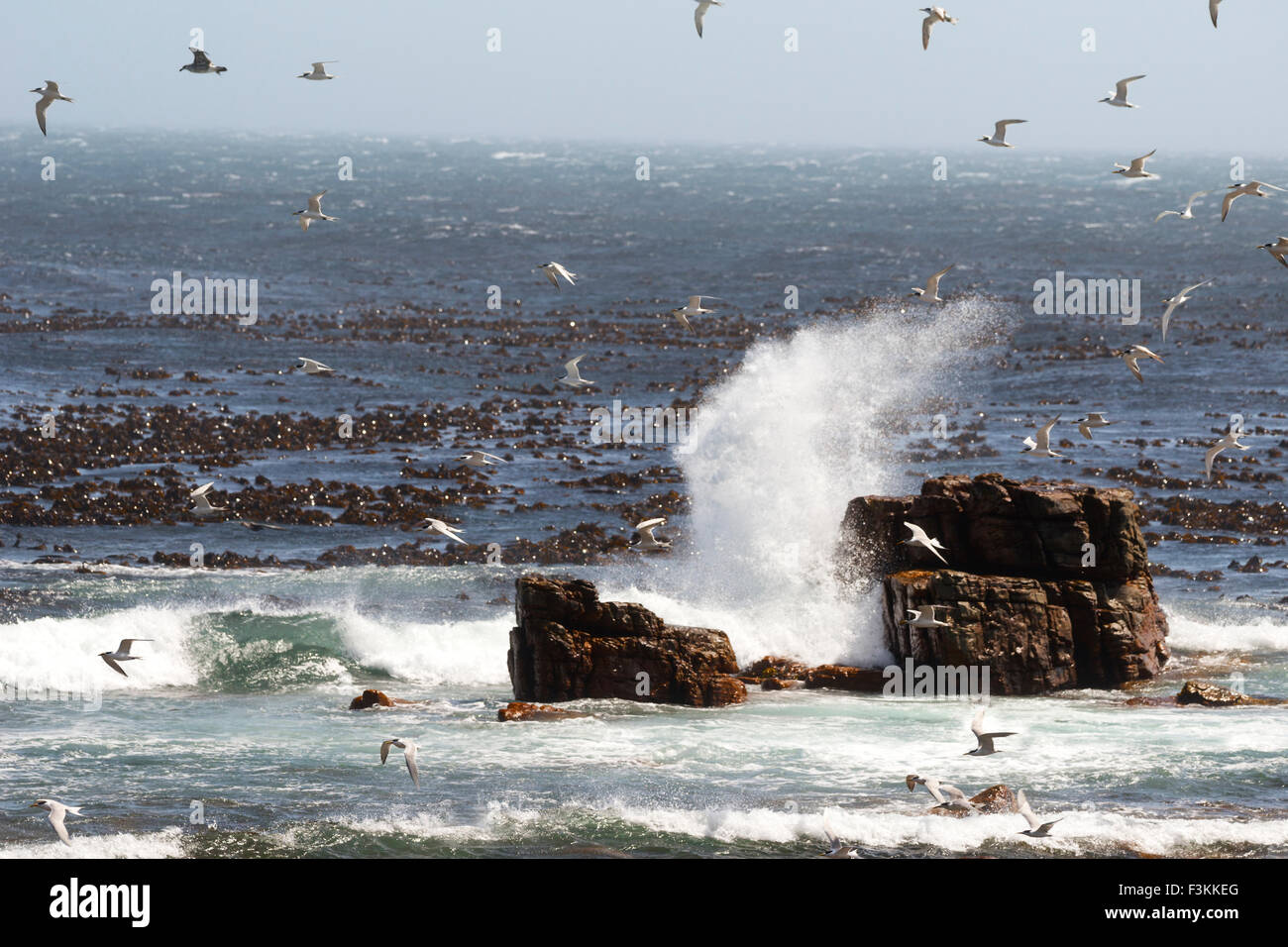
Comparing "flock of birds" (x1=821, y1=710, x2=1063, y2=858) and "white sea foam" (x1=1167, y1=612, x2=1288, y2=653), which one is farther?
"white sea foam" (x1=1167, y1=612, x2=1288, y2=653)

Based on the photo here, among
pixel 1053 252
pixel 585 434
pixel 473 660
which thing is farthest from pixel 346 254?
pixel 473 660

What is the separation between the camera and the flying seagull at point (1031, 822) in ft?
60.3

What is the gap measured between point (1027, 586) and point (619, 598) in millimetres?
9797

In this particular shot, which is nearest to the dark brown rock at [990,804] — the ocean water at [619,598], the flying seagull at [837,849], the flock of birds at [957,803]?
the flock of birds at [957,803]

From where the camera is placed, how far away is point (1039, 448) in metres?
32.1

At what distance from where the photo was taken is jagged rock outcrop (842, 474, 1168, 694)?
2683 cm

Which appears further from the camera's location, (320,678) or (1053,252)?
(1053,252)

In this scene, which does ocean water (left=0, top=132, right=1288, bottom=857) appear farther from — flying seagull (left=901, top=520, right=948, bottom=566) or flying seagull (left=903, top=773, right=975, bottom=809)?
flying seagull (left=901, top=520, right=948, bottom=566)

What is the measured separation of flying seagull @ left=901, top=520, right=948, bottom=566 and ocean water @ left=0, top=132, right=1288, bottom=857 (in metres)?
2.00

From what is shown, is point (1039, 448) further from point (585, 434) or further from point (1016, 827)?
point (585, 434)

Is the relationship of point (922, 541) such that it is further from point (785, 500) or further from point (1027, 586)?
point (785, 500)

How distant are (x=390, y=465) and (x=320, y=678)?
1834 cm

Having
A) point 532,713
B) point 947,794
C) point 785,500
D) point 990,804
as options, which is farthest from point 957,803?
point 785,500

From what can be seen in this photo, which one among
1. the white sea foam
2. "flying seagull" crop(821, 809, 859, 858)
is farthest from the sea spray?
"flying seagull" crop(821, 809, 859, 858)
